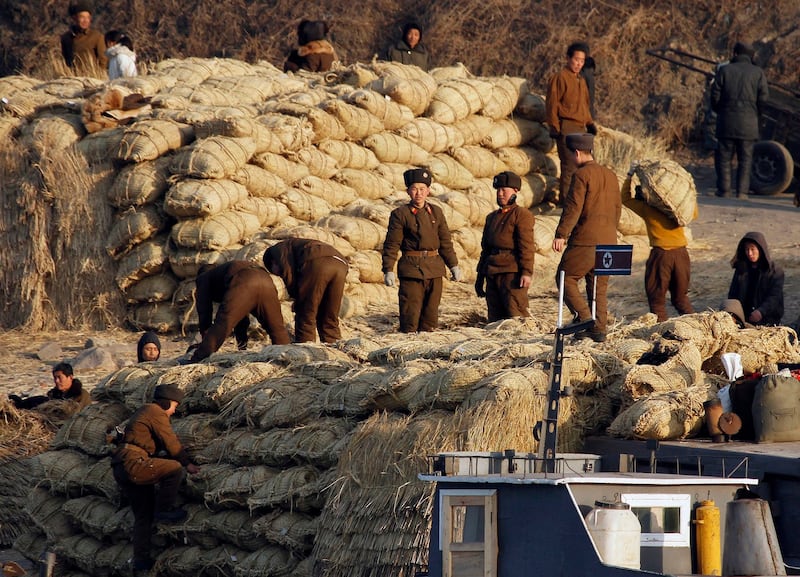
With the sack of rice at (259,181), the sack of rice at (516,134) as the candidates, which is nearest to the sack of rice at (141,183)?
the sack of rice at (259,181)

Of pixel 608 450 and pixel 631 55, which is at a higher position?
pixel 631 55

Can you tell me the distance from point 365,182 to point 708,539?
369 inches

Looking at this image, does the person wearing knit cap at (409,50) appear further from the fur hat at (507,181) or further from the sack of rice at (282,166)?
the fur hat at (507,181)

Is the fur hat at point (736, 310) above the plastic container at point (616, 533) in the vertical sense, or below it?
above

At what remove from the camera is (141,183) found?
48.4 ft

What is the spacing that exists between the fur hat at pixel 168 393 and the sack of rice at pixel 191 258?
4.10 meters

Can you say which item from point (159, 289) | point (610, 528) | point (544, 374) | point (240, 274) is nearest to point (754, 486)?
point (610, 528)

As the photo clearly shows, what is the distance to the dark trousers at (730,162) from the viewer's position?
60.3ft

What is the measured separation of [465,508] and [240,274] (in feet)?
17.9

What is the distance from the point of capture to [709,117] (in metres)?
21.3

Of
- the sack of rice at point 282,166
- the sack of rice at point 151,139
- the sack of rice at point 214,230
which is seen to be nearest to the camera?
the sack of rice at point 214,230

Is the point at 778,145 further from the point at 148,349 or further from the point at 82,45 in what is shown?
the point at 148,349

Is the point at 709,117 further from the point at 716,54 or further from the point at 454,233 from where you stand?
the point at 454,233

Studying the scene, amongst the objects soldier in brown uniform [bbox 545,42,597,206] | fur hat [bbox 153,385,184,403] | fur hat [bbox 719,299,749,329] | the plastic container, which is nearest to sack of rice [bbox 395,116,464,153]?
soldier in brown uniform [bbox 545,42,597,206]
